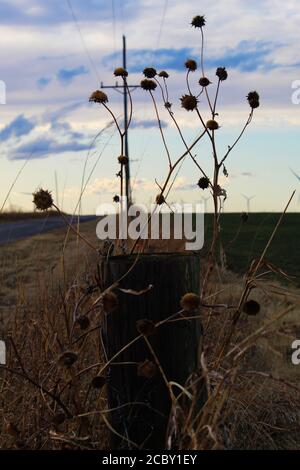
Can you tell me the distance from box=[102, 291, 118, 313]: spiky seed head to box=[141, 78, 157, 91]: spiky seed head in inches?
47.4

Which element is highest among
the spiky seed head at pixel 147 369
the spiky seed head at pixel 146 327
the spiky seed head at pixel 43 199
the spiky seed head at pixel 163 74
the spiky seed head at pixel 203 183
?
the spiky seed head at pixel 163 74

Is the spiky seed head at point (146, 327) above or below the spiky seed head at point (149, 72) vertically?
below

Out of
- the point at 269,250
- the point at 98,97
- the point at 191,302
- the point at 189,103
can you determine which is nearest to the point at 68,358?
the point at 191,302

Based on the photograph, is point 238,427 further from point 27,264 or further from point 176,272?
point 27,264

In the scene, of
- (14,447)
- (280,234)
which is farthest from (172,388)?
(280,234)

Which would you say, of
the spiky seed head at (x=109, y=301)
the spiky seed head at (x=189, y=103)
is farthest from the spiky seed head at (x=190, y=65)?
the spiky seed head at (x=109, y=301)

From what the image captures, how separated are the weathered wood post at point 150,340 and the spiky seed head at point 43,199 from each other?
1.08ft

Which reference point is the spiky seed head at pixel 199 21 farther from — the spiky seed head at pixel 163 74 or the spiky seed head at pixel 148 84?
the spiky seed head at pixel 148 84

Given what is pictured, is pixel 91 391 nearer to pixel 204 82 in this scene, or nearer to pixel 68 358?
pixel 68 358

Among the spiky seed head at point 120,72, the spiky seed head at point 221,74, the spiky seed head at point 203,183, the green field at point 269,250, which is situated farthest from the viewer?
the green field at point 269,250

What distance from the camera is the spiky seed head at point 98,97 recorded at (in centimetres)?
318

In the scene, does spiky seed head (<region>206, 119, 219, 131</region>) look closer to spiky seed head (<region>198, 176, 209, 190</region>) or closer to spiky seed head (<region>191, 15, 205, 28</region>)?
spiky seed head (<region>198, 176, 209, 190</region>)

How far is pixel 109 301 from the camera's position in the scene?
254 centimetres
